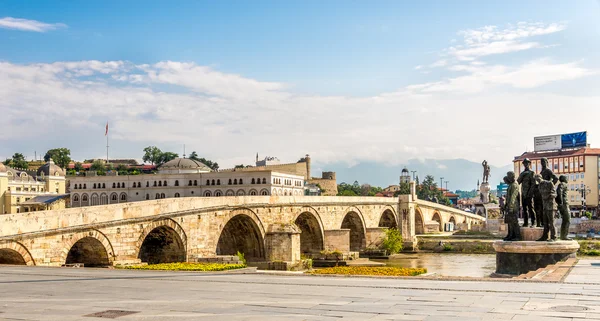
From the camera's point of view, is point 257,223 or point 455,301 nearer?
point 455,301

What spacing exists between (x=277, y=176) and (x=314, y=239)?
27.9m

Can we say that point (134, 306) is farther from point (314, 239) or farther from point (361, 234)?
point (361, 234)

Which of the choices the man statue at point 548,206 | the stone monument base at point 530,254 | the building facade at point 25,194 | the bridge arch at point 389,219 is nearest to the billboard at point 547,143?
the bridge arch at point 389,219

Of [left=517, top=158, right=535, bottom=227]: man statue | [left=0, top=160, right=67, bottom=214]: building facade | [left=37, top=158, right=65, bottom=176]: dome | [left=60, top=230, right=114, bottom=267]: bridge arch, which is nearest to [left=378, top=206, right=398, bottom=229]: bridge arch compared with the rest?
[left=517, top=158, right=535, bottom=227]: man statue

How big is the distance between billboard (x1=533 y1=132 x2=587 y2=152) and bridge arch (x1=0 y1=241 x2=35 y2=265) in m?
84.0

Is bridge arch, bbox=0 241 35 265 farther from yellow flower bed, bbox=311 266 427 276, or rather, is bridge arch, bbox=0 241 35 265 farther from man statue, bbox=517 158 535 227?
man statue, bbox=517 158 535 227

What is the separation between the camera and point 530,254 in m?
19.8

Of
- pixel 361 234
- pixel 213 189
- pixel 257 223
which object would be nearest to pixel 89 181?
pixel 213 189

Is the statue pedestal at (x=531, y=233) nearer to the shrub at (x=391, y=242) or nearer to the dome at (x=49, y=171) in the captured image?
the shrub at (x=391, y=242)

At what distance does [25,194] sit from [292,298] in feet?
258

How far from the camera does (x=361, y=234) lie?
53.7 metres

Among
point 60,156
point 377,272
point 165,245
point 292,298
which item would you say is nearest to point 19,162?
point 60,156

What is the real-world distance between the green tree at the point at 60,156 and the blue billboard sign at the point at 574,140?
317 feet

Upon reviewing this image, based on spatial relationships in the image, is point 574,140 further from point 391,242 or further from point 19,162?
point 19,162
